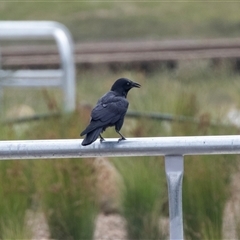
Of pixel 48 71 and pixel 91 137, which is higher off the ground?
pixel 91 137

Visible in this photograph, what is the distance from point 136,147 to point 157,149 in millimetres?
76

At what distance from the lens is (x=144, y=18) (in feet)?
98.8

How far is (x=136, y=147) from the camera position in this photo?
3080mm

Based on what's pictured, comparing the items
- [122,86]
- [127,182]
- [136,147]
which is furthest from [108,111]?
[127,182]

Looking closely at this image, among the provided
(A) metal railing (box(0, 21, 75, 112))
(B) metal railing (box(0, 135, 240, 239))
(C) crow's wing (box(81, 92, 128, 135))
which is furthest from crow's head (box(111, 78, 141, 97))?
(A) metal railing (box(0, 21, 75, 112))

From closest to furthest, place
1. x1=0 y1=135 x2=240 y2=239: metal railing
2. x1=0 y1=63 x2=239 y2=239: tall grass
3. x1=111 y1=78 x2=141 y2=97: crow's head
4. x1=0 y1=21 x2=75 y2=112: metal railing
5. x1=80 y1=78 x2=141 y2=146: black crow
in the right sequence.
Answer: x1=0 y1=135 x2=240 y2=239: metal railing, x1=80 y1=78 x2=141 y2=146: black crow, x1=111 y1=78 x2=141 y2=97: crow's head, x1=0 y1=63 x2=239 y2=239: tall grass, x1=0 y1=21 x2=75 y2=112: metal railing

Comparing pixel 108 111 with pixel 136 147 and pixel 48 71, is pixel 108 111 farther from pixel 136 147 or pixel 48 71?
pixel 48 71

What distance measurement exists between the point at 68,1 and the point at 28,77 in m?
24.6

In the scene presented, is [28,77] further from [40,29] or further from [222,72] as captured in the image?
[222,72]

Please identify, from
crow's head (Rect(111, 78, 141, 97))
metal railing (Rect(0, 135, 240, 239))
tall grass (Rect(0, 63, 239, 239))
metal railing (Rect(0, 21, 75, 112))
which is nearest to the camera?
metal railing (Rect(0, 135, 240, 239))

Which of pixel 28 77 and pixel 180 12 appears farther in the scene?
pixel 180 12

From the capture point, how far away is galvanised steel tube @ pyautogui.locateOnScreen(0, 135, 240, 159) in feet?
10.0

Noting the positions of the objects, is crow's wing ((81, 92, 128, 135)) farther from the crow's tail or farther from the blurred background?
the blurred background

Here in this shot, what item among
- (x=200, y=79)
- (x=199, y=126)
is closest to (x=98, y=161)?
(x=199, y=126)
